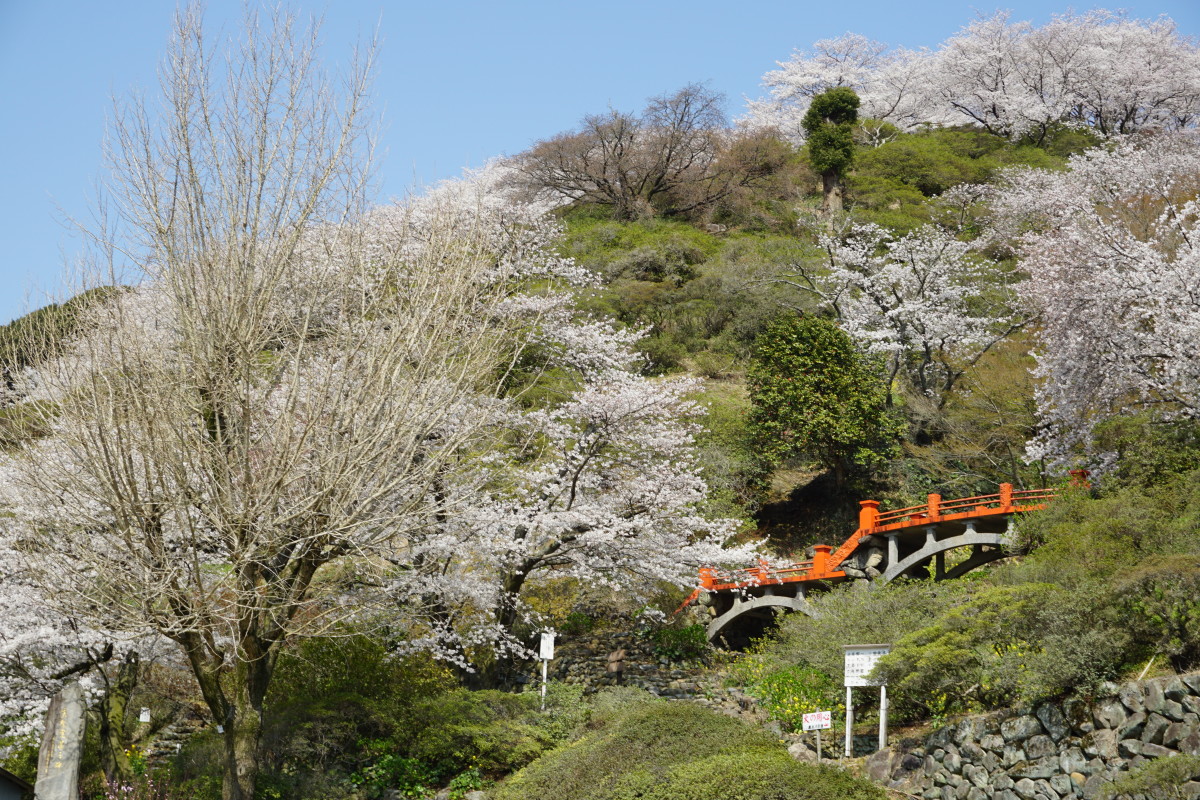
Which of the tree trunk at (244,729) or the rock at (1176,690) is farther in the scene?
the tree trunk at (244,729)

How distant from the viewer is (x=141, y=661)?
44.6 ft

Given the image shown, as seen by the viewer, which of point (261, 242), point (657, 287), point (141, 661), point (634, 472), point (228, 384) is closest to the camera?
point (228, 384)

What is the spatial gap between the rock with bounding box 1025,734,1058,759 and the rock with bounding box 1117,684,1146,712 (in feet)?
2.68

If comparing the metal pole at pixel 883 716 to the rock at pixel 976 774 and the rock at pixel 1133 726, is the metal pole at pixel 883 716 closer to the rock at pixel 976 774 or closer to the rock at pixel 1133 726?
the rock at pixel 976 774

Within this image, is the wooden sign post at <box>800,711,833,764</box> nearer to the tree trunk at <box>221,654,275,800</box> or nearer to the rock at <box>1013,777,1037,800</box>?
the rock at <box>1013,777,1037,800</box>

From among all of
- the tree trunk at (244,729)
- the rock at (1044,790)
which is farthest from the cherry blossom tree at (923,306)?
the tree trunk at (244,729)

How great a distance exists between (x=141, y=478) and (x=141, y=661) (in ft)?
15.3

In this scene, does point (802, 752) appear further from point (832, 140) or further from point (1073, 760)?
point (832, 140)

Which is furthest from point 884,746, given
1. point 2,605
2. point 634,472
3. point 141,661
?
point 2,605

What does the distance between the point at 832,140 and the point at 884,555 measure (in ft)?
74.7

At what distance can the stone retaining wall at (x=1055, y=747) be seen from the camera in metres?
8.81

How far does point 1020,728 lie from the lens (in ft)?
32.9

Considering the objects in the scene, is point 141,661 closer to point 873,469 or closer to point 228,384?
point 228,384

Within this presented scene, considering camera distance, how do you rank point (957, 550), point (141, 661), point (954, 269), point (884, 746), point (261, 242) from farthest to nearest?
point (954, 269) < point (957, 550) < point (141, 661) < point (884, 746) < point (261, 242)
